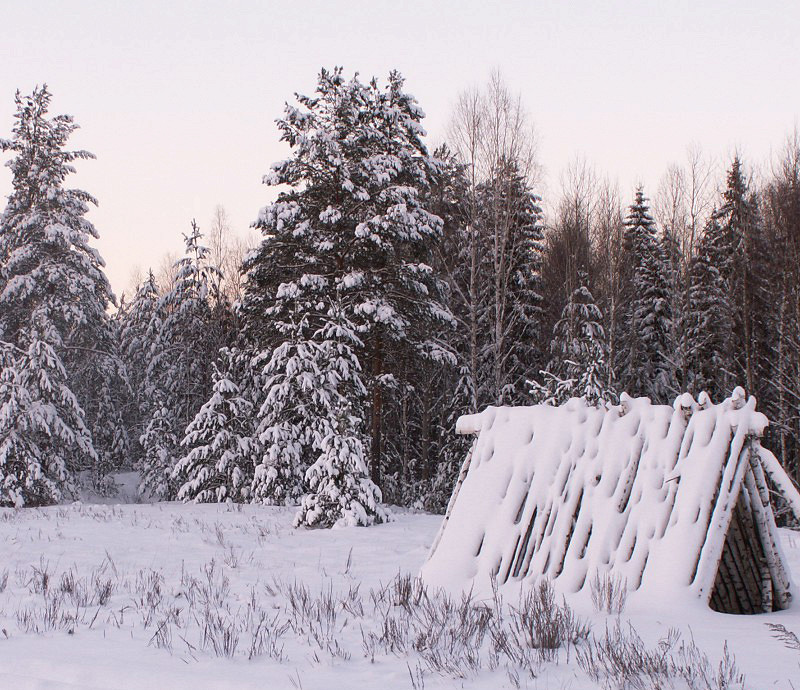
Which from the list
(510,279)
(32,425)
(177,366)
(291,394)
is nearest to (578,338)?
(510,279)

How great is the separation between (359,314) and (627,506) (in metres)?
12.7

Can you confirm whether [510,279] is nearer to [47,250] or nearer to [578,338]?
[578,338]

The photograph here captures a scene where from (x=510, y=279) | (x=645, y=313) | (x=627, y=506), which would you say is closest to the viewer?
(x=627, y=506)

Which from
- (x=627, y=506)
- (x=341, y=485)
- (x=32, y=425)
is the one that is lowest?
(x=341, y=485)

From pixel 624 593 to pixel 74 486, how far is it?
2018 centimetres

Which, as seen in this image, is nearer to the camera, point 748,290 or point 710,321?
point 748,290

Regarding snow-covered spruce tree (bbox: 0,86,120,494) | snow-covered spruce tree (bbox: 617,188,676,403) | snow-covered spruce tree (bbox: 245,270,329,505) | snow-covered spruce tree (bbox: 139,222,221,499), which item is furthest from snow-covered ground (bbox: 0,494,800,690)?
snow-covered spruce tree (bbox: 617,188,676,403)

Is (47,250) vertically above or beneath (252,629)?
above

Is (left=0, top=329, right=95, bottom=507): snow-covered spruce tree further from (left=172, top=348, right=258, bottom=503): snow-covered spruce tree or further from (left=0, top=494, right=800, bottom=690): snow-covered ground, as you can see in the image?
(left=0, top=494, right=800, bottom=690): snow-covered ground

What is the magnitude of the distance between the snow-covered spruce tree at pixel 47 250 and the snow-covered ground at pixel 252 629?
13.1 meters

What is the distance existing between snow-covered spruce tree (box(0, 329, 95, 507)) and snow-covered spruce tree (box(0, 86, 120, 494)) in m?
0.21

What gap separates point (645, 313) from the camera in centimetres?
3259

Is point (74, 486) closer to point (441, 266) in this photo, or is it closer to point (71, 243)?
point (71, 243)

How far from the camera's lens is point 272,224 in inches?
758
